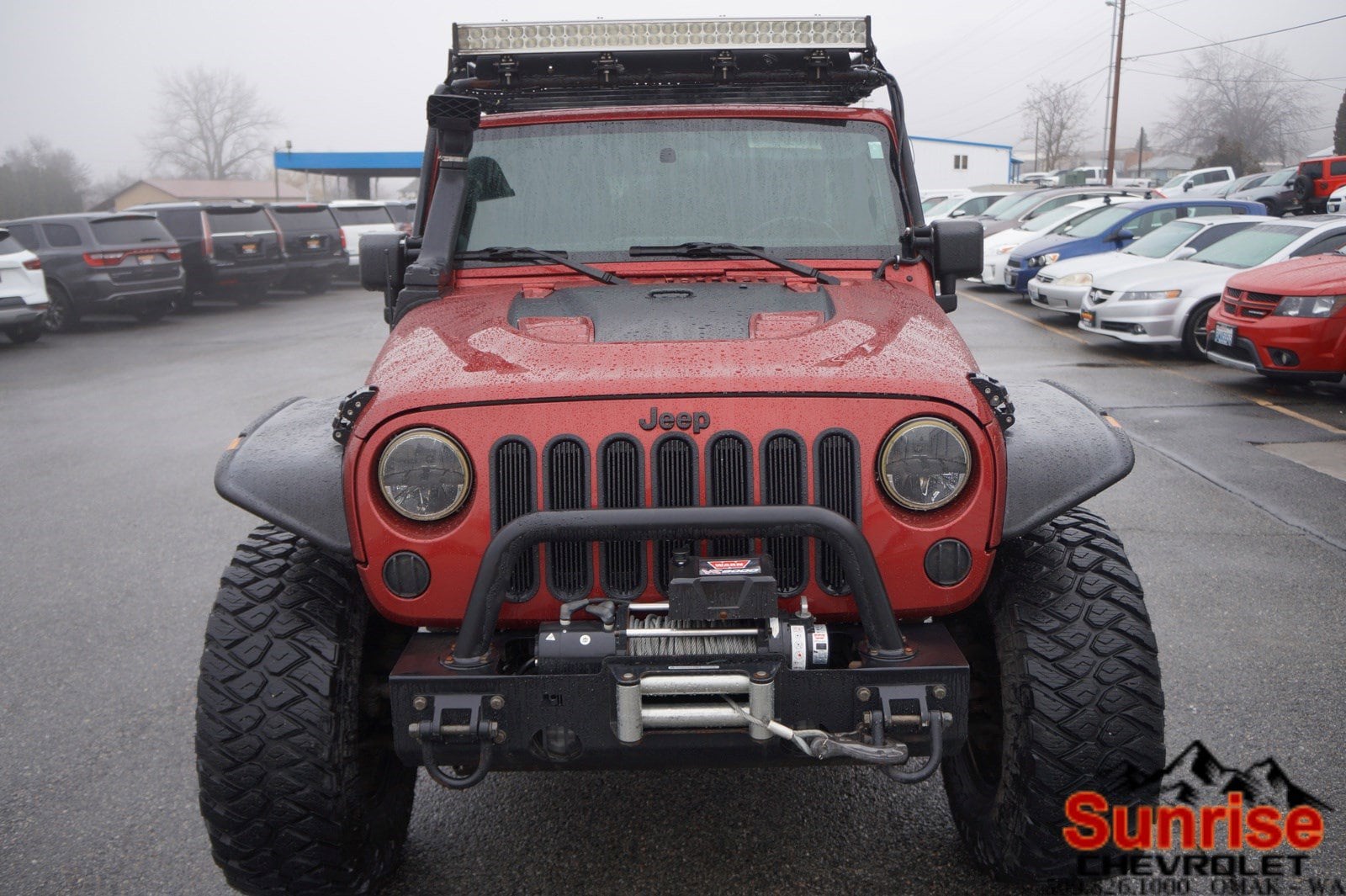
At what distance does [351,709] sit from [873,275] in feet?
6.95

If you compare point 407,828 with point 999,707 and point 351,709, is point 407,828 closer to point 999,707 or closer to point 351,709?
point 351,709

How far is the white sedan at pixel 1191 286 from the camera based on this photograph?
38.9 ft

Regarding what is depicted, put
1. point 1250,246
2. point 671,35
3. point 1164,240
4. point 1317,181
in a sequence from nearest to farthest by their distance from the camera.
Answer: point 671,35 → point 1250,246 → point 1164,240 → point 1317,181

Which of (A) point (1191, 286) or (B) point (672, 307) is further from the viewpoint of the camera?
(A) point (1191, 286)

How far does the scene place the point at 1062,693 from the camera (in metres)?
2.71

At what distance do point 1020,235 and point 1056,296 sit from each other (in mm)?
5748

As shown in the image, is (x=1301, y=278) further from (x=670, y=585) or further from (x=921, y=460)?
(x=670, y=585)

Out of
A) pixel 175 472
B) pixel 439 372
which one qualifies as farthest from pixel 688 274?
pixel 175 472

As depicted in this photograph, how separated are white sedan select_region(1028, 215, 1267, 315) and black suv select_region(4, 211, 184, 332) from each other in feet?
44.1

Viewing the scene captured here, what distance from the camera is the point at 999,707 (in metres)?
2.98

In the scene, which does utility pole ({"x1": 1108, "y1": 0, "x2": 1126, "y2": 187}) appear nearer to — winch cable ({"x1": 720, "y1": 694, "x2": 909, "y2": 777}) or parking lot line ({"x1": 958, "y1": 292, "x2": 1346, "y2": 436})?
parking lot line ({"x1": 958, "y1": 292, "x2": 1346, "y2": 436})

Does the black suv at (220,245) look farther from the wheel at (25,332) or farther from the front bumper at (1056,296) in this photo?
the front bumper at (1056,296)

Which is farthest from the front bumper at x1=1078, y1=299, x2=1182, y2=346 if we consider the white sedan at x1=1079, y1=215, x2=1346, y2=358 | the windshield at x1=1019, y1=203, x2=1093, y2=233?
the windshield at x1=1019, y1=203, x2=1093, y2=233

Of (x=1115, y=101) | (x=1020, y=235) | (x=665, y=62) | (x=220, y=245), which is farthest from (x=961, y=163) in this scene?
(x=665, y=62)
